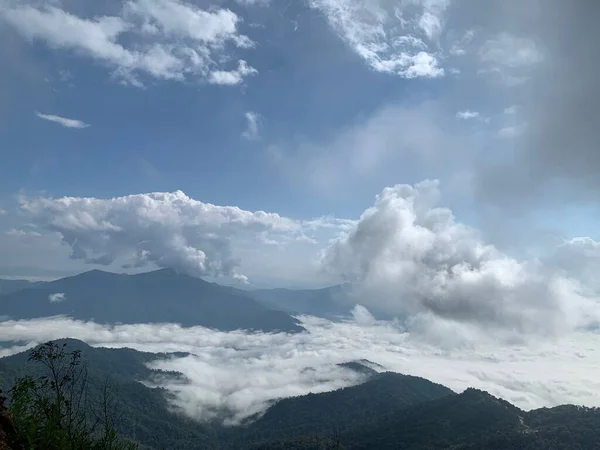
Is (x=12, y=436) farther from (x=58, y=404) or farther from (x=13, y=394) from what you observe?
(x=58, y=404)

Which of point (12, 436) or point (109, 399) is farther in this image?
point (109, 399)

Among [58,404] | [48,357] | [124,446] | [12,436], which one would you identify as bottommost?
[124,446]

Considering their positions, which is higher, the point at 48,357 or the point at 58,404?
the point at 48,357

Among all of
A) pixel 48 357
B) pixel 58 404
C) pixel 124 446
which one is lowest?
pixel 124 446

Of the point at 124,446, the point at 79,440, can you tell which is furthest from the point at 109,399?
the point at 79,440

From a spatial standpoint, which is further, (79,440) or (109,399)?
(109,399)

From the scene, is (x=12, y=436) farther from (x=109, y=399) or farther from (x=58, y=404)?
(x=109, y=399)

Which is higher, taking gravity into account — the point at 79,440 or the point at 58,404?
the point at 58,404

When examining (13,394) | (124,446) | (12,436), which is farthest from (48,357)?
(124,446)
